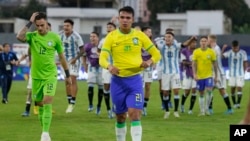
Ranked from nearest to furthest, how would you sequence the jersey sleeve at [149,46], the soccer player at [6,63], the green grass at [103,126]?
the jersey sleeve at [149,46] → the green grass at [103,126] → the soccer player at [6,63]

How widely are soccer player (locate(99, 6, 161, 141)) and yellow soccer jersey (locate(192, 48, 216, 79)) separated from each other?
31.2 feet

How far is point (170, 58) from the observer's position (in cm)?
2173

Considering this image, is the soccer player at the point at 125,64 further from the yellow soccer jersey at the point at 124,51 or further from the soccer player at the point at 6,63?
the soccer player at the point at 6,63

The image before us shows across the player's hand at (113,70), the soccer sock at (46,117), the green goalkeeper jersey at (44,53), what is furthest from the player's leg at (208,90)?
the player's hand at (113,70)

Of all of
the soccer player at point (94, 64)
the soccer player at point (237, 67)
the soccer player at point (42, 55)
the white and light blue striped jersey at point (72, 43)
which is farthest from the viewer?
the soccer player at point (237, 67)

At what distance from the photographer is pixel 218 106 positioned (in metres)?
27.0

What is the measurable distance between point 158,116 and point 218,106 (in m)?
5.53

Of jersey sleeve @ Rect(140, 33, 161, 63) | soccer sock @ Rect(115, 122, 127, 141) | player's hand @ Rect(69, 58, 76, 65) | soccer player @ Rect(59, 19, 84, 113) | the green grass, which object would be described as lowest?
the green grass

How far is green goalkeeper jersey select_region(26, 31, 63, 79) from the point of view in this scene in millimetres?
15281

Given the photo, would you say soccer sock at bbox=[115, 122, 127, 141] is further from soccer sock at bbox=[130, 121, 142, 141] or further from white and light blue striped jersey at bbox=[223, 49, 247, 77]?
white and light blue striped jersey at bbox=[223, 49, 247, 77]

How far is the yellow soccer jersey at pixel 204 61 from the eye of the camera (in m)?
23.0

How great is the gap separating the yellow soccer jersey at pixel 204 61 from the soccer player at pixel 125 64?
9496 mm

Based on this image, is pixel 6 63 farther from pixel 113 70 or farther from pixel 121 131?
pixel 113 70

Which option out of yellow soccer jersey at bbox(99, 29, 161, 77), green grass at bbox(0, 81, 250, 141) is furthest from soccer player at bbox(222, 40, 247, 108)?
yellow soccer jersey at bbox(99, 29, 161, 77)
